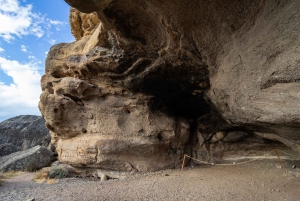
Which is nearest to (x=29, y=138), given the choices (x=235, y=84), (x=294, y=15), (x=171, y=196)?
(x=171, y=196)

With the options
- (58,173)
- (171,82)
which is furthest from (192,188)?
(58,173)

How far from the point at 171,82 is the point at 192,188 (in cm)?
319

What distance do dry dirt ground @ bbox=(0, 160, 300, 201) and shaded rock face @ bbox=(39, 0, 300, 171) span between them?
1.20 m

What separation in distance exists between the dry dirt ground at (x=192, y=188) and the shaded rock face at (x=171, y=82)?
1.20m

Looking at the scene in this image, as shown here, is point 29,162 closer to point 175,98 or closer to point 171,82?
point 175,98

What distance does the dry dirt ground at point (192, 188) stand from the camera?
12.5ft

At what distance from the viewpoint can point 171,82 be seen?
19.5 feet

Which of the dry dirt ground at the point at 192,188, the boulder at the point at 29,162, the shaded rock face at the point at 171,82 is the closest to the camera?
the shaded rock face at the point at 171,82

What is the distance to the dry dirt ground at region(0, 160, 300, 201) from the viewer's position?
380 cm

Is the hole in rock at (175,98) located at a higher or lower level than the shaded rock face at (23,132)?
higher

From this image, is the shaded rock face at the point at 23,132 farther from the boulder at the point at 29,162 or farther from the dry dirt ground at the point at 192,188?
the dry dirt ground at the point at 192,188

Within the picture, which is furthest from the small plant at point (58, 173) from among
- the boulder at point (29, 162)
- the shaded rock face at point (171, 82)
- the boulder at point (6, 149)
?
the boulder at point (6, 149)

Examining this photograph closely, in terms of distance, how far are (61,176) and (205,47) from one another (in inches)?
241

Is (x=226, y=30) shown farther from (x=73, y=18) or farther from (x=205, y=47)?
(x=73, y=18)
